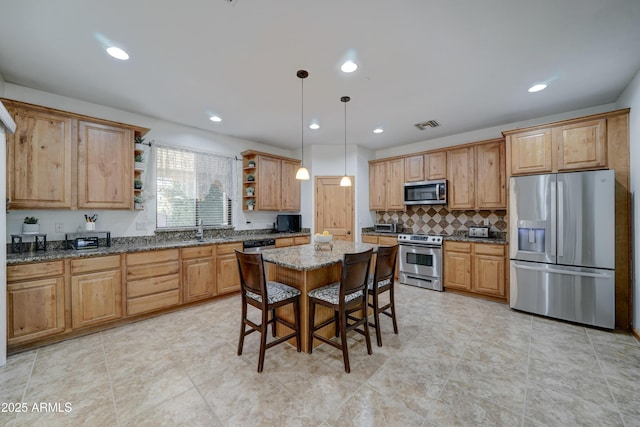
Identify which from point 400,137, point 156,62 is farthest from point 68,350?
point 400,137

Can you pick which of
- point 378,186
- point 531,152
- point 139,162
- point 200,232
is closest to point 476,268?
point 531,152

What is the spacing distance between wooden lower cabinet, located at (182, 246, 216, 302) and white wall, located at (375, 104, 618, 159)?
412 centimetres

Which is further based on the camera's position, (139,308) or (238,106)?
(238,106)

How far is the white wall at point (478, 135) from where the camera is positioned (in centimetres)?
349

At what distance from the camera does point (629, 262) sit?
2.88 meters

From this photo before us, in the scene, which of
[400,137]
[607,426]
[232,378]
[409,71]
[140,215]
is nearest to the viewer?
[607,426]

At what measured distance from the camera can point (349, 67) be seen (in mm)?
2477

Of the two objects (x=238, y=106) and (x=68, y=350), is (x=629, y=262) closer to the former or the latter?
(x=238, y=106)

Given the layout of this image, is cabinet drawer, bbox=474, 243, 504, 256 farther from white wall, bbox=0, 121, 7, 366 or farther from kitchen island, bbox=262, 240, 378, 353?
white wall, bbox=0, 121, 7, 366

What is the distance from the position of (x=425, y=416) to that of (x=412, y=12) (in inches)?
110

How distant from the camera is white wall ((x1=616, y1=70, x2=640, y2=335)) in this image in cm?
267

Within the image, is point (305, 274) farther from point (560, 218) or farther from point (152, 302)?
point (560, 218)

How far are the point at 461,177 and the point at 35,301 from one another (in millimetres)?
5792

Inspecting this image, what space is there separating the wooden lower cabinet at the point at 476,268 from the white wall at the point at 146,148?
352cm
